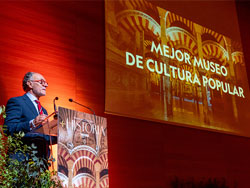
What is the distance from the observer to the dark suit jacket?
305 centimetres

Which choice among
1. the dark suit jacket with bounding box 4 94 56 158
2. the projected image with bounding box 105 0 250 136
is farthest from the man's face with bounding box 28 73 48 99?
the projected image with bounding box 105 0 250 136

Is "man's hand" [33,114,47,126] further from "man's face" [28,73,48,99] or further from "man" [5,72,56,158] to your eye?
"man's face" [28,73,48,99]

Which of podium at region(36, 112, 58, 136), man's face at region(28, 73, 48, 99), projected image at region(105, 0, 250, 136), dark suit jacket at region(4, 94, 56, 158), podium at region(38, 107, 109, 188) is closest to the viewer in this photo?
podium at region(38, 107, 109, 188)

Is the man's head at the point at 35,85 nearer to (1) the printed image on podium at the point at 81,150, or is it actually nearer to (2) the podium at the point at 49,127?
(2) the podium at the point at 49,127

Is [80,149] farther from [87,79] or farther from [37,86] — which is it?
[87,79]

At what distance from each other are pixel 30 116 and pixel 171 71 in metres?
2.60

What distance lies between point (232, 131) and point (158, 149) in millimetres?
1507

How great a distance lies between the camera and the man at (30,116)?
301cm

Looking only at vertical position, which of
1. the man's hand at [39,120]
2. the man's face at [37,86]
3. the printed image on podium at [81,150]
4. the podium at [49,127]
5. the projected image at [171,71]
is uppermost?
the projected image at [171,71]

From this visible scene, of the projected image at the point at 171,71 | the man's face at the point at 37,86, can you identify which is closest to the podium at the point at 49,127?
the man's face at the point at 37,86

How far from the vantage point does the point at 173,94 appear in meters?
5.21

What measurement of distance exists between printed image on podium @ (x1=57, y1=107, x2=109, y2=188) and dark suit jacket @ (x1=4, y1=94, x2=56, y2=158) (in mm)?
387

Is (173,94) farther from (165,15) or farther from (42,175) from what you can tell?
(42,175)

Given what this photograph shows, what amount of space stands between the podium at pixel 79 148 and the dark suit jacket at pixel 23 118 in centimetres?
13
